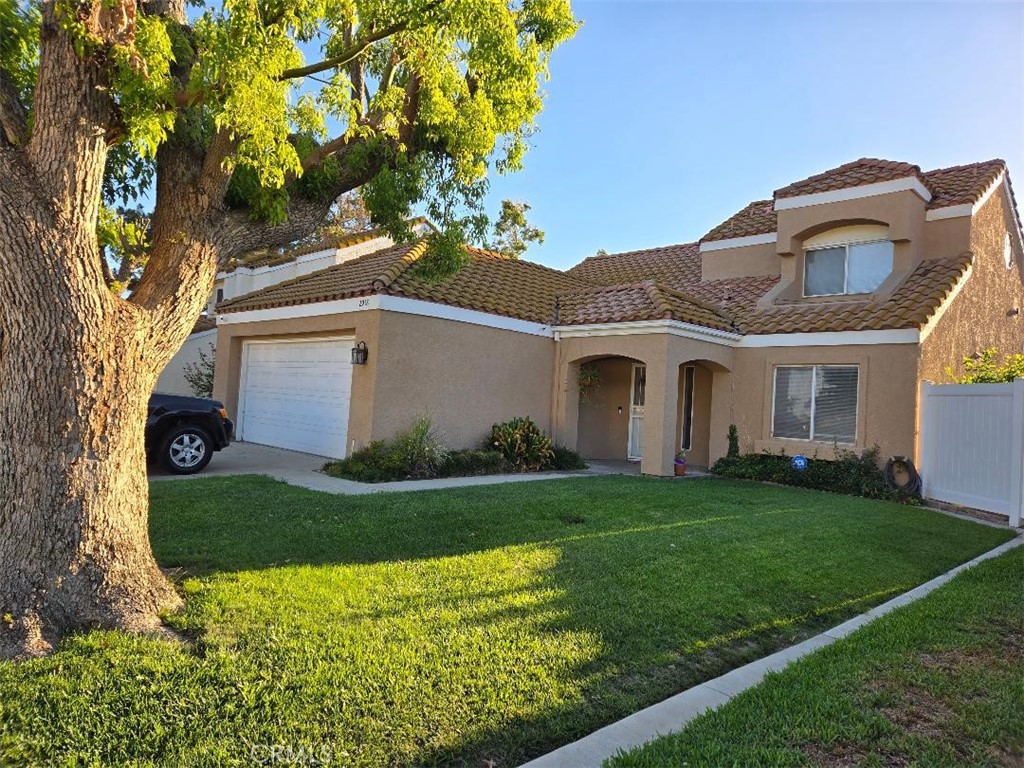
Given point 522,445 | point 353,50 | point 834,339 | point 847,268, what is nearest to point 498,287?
point 522,445

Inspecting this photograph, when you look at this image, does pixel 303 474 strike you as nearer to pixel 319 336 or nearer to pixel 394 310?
pixel 394 310

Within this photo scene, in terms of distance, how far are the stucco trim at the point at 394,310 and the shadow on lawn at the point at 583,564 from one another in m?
3.87

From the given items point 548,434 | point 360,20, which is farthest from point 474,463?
point 360,20

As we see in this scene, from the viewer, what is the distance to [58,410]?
12.4 feet

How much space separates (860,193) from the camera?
13.7 m

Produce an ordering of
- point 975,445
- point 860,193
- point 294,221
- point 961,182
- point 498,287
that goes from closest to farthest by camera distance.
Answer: point 294,221 < point 975,445 < point 860,193 < point 498,287 < point 961,182

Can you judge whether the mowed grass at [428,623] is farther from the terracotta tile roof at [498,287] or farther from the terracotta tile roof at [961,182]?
the terracotta tile roof at [961,182]

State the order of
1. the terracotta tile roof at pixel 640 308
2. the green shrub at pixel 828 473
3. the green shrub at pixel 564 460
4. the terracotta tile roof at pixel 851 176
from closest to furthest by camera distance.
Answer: the green shrub at pixel 828 473 < the terracotta tile roof at pixel 640 308 < the green shrub at pixel 564 460 < the terracotta tile roof at pixel 851 176

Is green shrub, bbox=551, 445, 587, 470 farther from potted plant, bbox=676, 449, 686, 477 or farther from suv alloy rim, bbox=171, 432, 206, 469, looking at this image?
suv alloy rim, bbox=171, 432, 206, 469

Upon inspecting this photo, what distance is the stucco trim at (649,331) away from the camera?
12430mm

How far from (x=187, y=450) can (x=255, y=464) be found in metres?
1.40

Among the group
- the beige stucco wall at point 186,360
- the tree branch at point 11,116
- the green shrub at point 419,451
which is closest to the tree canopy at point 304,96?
the tree branch at point 11,116

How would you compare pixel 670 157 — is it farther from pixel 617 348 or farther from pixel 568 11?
pixel 568 11

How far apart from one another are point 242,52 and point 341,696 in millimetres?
4052
